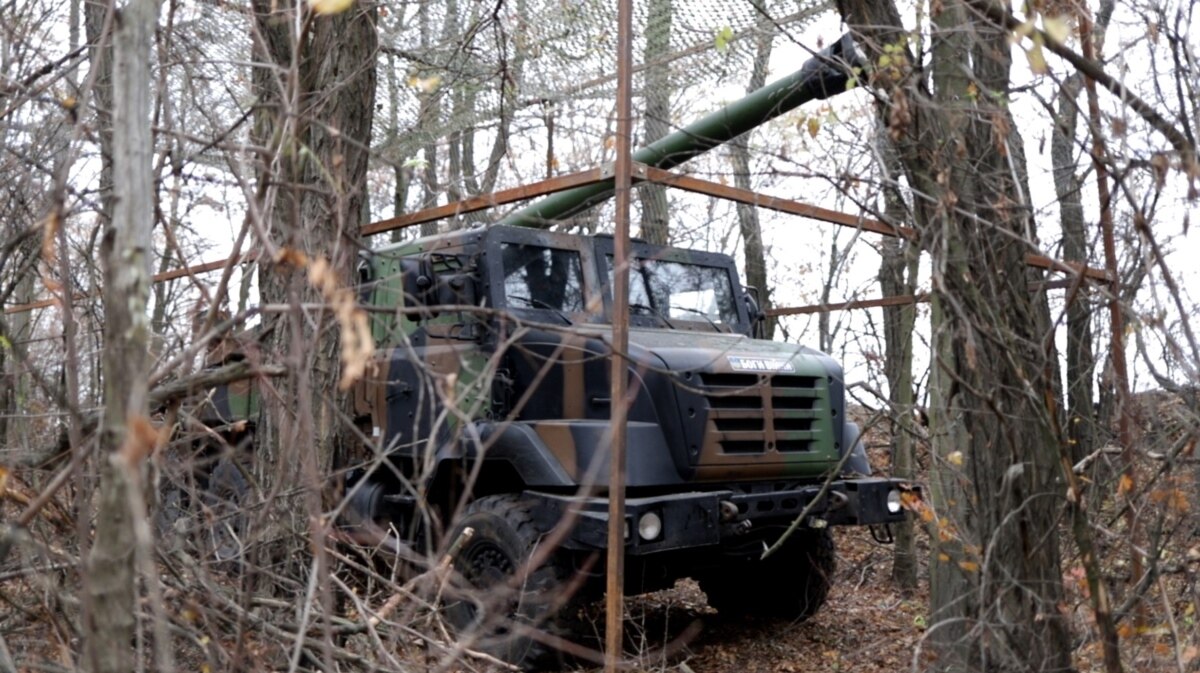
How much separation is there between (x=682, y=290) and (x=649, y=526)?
2087 mm

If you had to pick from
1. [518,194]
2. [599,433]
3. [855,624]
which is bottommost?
[855,624]

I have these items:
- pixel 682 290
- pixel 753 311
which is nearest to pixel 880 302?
pixel 753 311

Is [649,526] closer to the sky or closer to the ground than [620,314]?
closer to the ground

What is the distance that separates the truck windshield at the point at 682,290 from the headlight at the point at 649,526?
5.23ft

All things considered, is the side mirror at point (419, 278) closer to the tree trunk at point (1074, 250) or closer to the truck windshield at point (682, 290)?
the truck windshield at point (682, 290)

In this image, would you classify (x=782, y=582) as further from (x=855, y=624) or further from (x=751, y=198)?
(x=751, y=198)

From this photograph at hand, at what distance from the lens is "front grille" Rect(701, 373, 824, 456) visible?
665 cm

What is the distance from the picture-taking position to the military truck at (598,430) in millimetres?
6227

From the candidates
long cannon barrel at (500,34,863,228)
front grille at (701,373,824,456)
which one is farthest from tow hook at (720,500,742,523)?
long cannon barrel at (500,34,863,228)

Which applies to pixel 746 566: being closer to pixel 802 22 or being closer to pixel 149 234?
pixel 802 22

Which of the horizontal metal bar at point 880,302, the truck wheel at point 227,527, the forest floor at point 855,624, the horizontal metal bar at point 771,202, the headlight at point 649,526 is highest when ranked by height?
the horizontal metal bar at point 771,202

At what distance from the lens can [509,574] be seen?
643cm

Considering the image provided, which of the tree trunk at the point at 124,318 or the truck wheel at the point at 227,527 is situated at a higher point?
the tree trunk at the point at 124,318

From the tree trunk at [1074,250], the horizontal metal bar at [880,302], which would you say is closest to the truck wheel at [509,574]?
the horizontal metal bar at [880,302]
